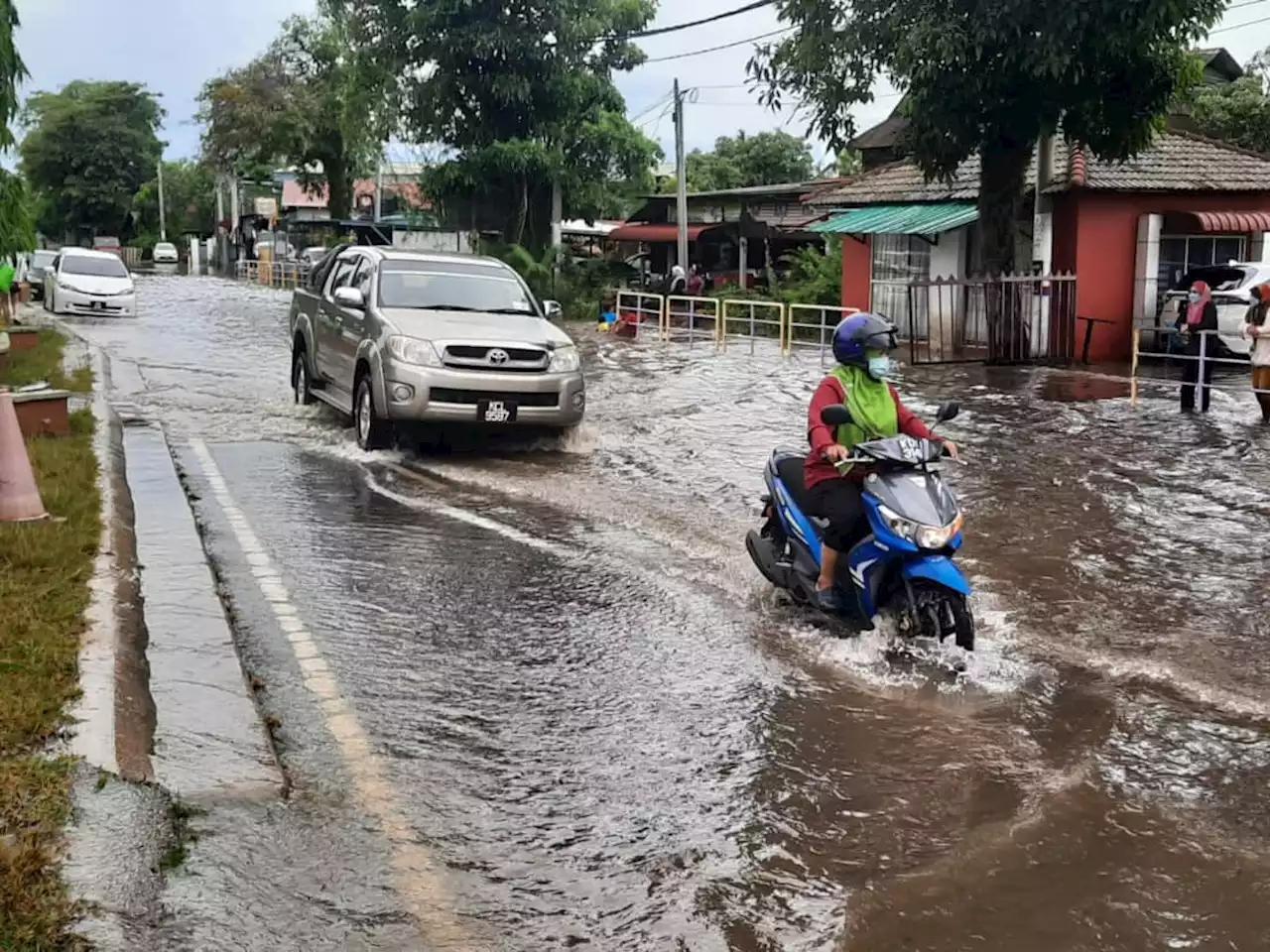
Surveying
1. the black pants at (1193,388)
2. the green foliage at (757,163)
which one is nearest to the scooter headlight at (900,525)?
the black pants at (1193,388)

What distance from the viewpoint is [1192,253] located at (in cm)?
2477

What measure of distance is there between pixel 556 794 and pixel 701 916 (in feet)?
3.36

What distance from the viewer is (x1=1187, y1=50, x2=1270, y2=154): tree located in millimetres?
33250

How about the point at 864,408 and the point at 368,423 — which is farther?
the point at 368,423

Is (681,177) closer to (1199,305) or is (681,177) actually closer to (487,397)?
(1199,305)

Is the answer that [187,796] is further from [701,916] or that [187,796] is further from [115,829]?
[701,916]

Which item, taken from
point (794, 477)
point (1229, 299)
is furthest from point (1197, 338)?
point (794, 477)

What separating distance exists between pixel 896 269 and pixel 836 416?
23.6 meters

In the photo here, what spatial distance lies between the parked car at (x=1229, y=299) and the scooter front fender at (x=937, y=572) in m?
15.1

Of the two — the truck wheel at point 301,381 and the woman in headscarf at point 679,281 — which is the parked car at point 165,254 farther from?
the truck wheel at point 301,381

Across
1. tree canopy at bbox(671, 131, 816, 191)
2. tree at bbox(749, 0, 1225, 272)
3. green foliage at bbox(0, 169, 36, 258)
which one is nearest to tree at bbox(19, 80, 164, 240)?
tree canopy at bbox(671, 131, 816, 191)

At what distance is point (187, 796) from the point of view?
475 centimetres

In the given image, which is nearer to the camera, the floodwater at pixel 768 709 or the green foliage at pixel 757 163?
the floodwater at pixel 768 709

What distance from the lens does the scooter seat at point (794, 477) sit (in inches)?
285
